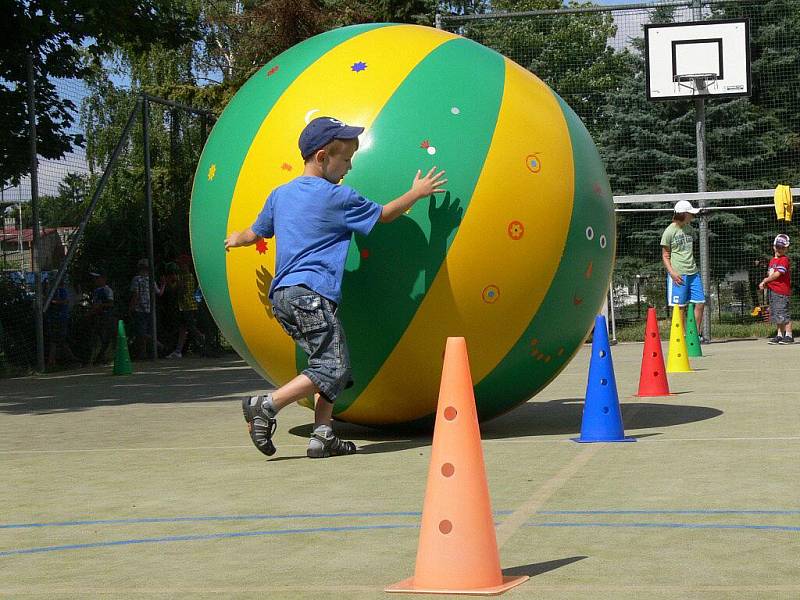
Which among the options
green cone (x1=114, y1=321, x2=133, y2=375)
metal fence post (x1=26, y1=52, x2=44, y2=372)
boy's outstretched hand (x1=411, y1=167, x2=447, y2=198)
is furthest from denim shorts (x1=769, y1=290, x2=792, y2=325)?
boy's outstretched hand (x1=411, y1=167, x2=447, y2=198)

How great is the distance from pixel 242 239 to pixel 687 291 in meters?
11.5

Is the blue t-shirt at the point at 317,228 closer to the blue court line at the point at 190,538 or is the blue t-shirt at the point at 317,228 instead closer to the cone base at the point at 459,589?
the blue court line at the point at 190,538

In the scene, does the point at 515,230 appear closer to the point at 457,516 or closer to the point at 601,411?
the point at 601,411

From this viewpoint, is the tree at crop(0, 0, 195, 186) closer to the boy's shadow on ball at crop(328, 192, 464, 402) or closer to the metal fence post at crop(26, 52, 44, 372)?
the metal fence post at crop(26, 52, 44, 372)

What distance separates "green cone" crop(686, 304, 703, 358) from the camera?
1656 cm

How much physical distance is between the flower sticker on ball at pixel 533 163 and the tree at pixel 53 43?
10030mm

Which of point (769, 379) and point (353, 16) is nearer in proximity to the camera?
point (769, 379)

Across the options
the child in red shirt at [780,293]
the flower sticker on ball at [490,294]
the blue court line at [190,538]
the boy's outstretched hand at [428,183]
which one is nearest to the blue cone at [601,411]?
the flower sticker on ball at [490,294]

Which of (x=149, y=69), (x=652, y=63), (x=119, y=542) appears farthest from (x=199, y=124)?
(x=149, y=69)

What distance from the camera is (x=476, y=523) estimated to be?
4074 millimetres

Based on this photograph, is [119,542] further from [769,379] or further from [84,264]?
[84,264]

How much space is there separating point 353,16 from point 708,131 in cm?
932

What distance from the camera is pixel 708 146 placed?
97.4 ft

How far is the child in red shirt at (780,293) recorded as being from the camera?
19469 mm
